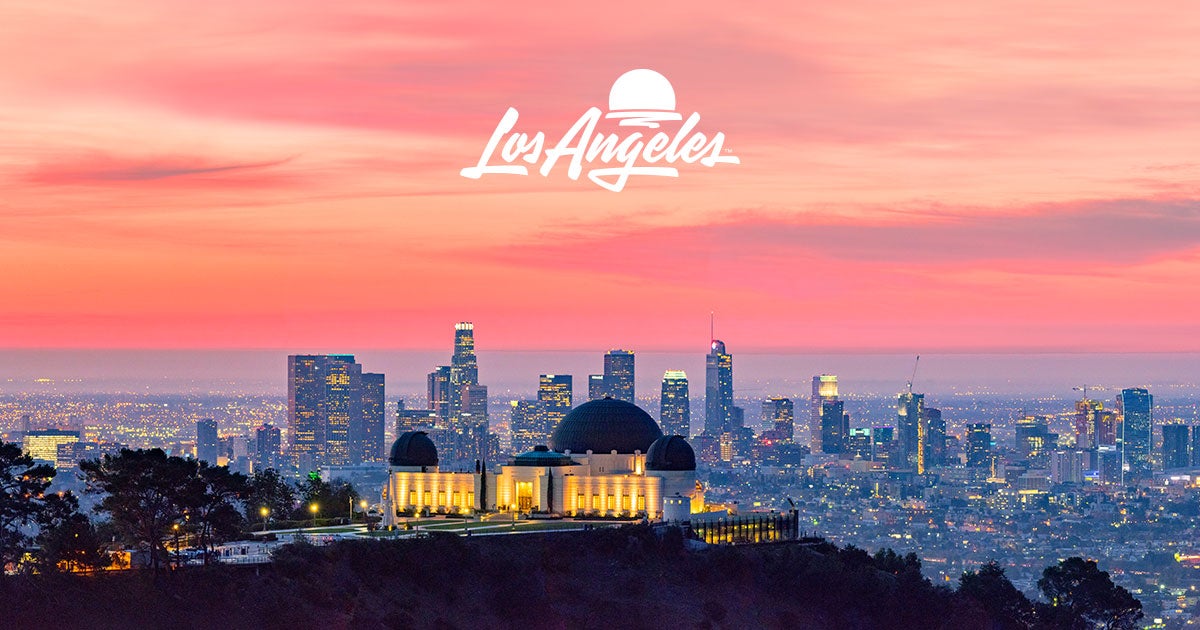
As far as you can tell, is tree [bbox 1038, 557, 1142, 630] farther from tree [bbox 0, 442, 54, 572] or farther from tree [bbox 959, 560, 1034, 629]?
tree [bbox 0, 442, 54, 572]

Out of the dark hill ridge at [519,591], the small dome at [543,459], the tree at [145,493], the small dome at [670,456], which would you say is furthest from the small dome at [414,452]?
the tree at [145,493]

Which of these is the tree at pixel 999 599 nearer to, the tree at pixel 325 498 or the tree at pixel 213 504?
the tree at pixel 325 498

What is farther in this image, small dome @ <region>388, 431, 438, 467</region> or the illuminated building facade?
small dome @ <region>388, 431, 438, 467</region>

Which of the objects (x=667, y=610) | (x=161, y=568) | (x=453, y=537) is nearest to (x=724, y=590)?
(x=667, y=610)

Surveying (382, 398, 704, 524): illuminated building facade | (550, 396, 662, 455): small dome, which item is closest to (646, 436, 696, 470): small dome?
(382, 398, 704, 524): illuminated building facade

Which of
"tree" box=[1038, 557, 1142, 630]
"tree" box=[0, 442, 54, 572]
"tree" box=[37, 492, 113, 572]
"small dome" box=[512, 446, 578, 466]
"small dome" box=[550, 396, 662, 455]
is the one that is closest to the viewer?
"tree" box=[37, 492, 113, 572]

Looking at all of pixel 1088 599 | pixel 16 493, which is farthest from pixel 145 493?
pixel 1088 599
